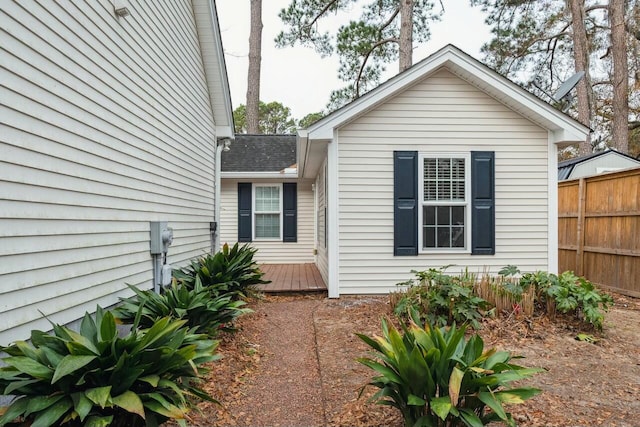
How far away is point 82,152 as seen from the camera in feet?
10.7

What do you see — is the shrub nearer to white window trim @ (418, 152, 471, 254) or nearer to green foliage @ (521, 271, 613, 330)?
green foliage @ (521, 271, 613, 330)

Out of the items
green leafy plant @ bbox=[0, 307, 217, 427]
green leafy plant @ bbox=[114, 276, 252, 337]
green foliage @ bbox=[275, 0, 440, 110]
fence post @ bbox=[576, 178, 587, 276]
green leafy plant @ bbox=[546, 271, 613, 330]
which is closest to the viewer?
green leafy plant @ bbox=[0, 307, 217, 427]

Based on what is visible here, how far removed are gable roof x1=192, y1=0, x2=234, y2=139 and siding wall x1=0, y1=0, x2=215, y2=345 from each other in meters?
0.96

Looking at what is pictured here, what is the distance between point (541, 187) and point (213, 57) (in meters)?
5.98

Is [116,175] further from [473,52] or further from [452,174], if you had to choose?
[473,52]

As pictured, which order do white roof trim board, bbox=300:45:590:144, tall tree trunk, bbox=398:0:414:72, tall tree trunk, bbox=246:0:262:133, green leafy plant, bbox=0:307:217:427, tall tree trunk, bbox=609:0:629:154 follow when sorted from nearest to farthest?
green leafy plant, bbox=0:307:217:427 < white roof trim board, bbox=300:45:590:144 < tall tree trunk, bbox=398:0:414:72 < tall tree trunk, bbox=609:0:629:154 < tall tree trunk, bbox=246:0:262:133

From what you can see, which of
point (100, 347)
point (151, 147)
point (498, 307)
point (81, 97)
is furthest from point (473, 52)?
point (100, 347)

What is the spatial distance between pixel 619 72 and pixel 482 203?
10.4 metres

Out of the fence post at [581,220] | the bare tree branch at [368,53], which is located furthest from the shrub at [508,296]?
the bare tree branch at [368,53]

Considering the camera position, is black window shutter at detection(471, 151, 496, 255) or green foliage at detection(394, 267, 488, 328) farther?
black window shutter at detection(471, 151, 496, 255)

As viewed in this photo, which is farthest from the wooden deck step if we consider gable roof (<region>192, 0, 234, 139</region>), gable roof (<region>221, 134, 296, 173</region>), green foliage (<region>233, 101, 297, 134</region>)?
green foliage (<region>233, 101, 297, 134</region>)

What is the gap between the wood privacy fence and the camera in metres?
6.77

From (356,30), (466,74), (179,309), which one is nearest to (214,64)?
(466,74)

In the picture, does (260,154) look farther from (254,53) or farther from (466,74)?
(466,74)
